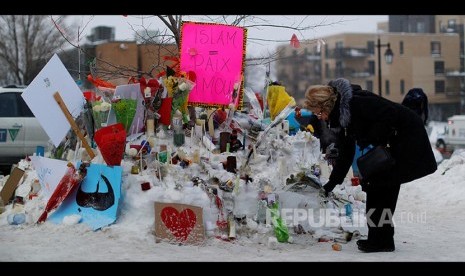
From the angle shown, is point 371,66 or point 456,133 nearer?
point 456,133

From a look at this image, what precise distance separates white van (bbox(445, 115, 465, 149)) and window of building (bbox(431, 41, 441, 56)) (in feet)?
125

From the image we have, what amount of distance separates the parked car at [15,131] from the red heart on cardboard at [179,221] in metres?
6.75

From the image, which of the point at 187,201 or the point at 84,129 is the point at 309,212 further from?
the point at 84,129

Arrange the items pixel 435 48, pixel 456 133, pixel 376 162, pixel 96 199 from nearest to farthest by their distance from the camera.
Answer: pixel 376 162, pixel 96 199, pixel 456 133, pixel 435 48

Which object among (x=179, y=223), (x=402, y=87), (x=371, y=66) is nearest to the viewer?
(x=179, y=223)

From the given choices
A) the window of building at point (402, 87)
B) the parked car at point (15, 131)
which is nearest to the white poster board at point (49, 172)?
the parked car at point (15, 131)

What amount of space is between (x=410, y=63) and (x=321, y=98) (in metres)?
57.3

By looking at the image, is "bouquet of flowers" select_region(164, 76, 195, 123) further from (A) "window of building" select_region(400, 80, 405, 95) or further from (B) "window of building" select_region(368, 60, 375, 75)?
(B) "window of building" select_region(368, 60, 375, 75)

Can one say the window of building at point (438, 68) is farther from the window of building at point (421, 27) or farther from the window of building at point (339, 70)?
the window of building at point (421, 27)

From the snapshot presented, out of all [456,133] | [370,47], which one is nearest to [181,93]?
[456,133]

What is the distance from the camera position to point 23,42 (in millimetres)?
27375

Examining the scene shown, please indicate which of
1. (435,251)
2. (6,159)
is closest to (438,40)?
(6,159)

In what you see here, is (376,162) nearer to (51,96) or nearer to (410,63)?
(51,96)

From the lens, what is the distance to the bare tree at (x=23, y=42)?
26.2 m
